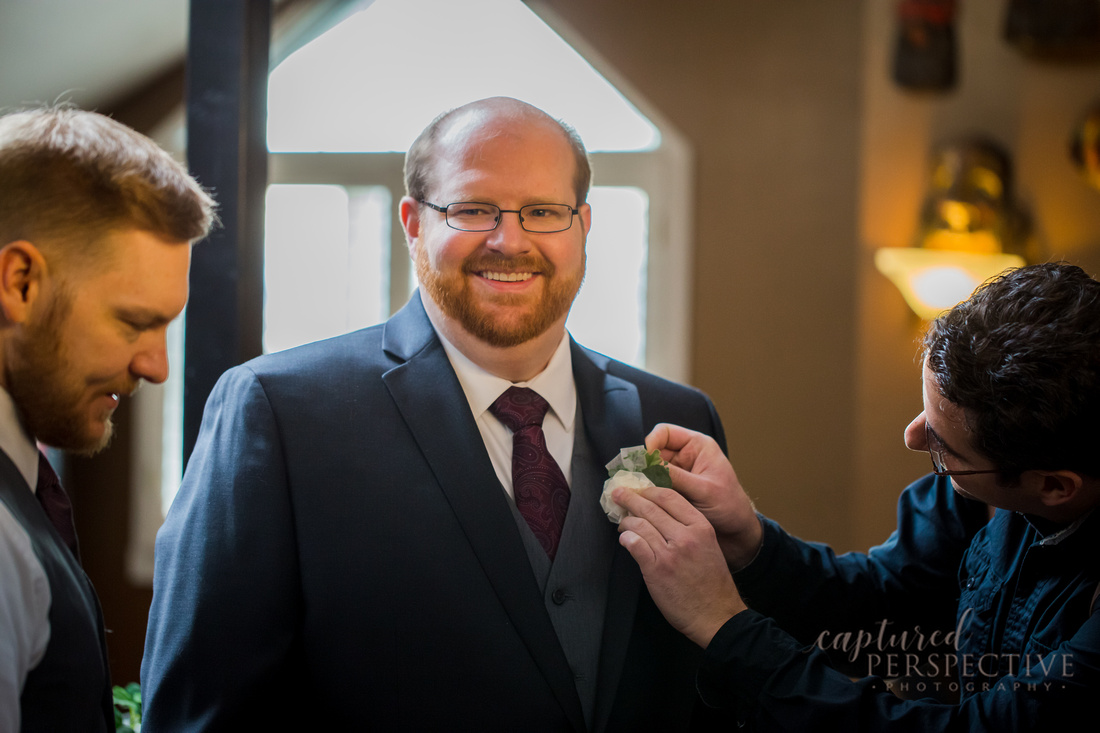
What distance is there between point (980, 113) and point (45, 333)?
4.33 metres

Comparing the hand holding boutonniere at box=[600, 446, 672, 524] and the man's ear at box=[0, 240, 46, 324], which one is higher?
the man's ear at box=[0, 240, 46, 324]

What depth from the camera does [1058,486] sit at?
130 centimetres

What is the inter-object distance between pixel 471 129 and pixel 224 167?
0.53 m

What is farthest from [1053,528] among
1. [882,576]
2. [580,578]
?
[580,578]

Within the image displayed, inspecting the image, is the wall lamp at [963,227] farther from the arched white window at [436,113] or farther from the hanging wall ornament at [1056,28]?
the arched white window at [436,113]

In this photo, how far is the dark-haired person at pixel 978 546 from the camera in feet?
4.05

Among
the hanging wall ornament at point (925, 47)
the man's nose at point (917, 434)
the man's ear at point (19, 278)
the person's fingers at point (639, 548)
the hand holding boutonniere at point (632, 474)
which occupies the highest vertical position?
the hanging wall ornament at point (925, 47)

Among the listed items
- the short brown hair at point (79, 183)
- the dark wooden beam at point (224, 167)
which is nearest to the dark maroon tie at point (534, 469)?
the dark wooden beam at point (224, 167)

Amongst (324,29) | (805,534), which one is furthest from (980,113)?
(324,29)

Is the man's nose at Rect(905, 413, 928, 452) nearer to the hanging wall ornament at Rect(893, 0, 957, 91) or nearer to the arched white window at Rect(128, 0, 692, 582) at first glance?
the arched white window at Rect(128, 0, 692, 582)

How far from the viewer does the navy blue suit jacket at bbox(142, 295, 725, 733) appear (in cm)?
136

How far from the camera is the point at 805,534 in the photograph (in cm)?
432

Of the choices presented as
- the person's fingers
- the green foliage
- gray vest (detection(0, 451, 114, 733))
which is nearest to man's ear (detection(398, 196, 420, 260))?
the person's fingers

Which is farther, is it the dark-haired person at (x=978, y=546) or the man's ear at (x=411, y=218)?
the man's ear at (x=411, y=218)
